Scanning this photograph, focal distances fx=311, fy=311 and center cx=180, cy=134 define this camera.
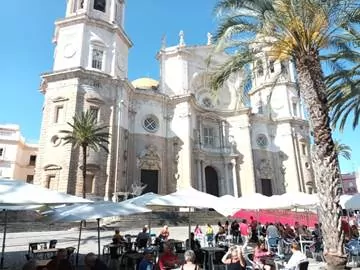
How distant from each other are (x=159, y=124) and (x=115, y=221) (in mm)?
13002

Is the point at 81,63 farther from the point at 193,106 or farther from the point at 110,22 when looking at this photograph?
the point at 193,106

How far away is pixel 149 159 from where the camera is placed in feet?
103

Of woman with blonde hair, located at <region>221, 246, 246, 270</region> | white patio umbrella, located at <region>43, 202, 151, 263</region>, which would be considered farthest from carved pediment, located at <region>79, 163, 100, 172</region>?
woman with blonde hair, located at <region>221, 246, 246, 270</region>

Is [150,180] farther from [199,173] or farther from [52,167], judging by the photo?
[52,167]

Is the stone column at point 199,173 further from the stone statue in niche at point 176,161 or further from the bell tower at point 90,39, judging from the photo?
the bell tower at point 90,39

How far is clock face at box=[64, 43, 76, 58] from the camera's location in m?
29.0

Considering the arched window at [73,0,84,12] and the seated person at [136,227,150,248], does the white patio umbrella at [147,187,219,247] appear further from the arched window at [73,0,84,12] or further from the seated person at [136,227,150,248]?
the arched window at [73,0,84,12]

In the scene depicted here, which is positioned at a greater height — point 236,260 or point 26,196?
point 26,196

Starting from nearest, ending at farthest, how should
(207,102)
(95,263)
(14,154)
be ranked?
(95,263) → (207,102) → (14,154)

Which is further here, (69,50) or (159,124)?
(159,124)

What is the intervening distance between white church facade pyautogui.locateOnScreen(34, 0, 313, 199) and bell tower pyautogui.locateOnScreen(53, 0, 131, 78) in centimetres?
10

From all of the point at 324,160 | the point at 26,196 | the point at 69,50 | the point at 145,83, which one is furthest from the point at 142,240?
the point at 145,83

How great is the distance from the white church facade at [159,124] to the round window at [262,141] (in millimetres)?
75

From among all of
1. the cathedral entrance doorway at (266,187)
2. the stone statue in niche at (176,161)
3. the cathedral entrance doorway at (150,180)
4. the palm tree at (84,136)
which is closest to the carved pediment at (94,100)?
the palm tree at (84,136)
